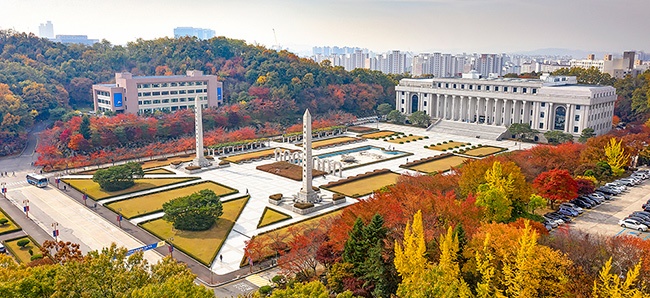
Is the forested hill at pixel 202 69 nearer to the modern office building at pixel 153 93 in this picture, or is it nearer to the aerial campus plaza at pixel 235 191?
the modern office building at pixel 153 93

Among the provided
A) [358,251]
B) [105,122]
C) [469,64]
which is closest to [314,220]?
[358,251]

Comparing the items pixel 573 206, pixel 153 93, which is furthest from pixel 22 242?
pixel 153 93

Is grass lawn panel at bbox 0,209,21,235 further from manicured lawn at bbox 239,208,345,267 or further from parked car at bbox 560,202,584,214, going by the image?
parked car at bbox 560,202,584,214

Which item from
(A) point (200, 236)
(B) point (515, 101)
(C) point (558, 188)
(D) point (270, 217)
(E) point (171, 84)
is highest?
(E) point (171, 84)

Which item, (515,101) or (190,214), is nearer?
(190,214)

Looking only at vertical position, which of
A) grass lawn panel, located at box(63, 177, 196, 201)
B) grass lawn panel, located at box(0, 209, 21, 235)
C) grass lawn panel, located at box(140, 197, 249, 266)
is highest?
grass lawn panel, located at box(63, 177, 196, 201)

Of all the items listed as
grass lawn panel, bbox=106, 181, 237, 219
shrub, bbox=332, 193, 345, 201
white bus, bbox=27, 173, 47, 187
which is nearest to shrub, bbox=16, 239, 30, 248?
grass lawn panel, bbox=106, 181, 237, 219

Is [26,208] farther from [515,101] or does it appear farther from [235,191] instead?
[515,101]
